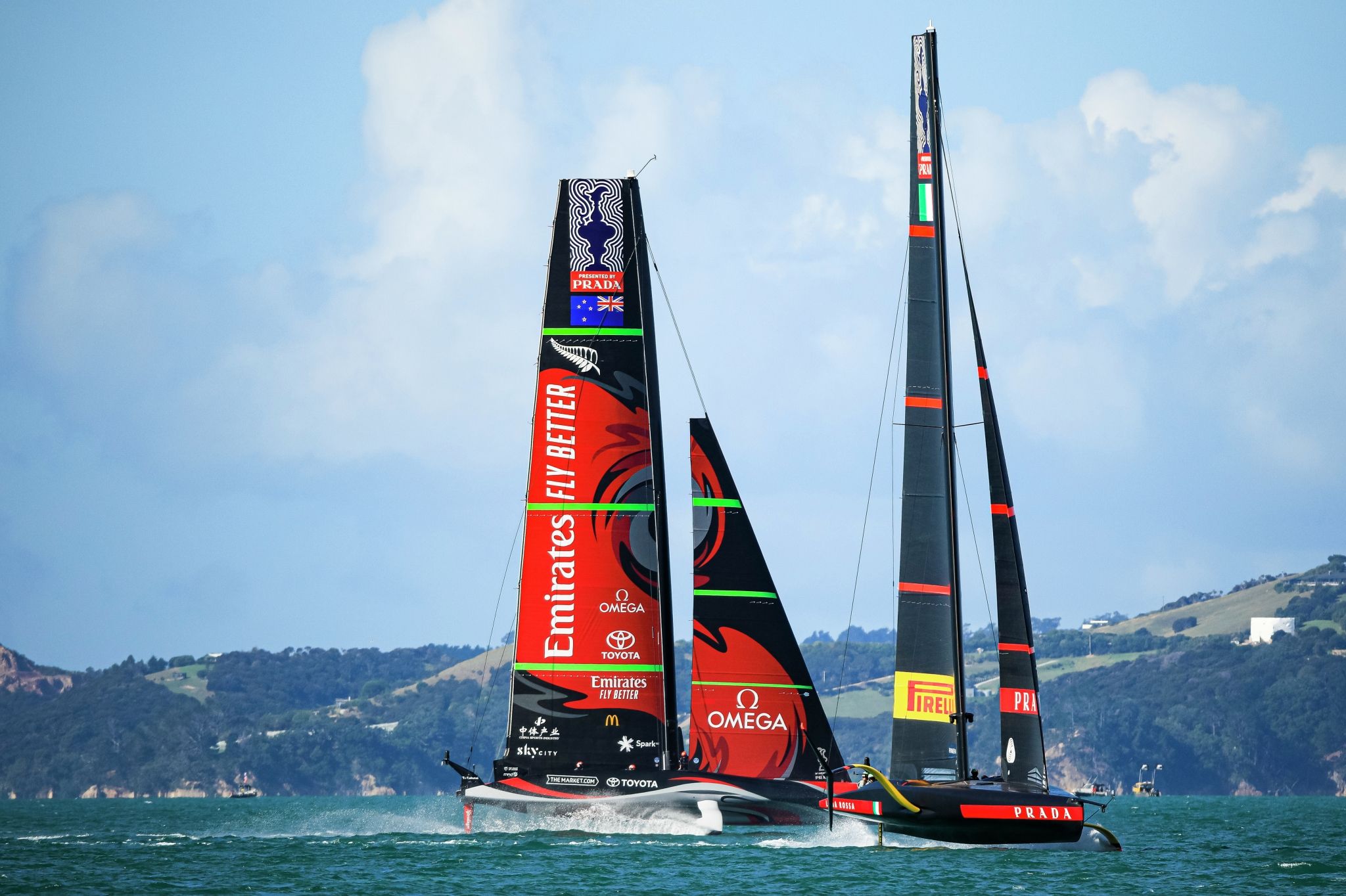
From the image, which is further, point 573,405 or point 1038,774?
point 573,405

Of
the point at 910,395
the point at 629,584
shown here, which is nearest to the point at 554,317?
the point at 629,584

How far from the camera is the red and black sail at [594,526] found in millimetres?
34562

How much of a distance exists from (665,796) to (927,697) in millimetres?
5938

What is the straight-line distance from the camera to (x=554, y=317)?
115 ft

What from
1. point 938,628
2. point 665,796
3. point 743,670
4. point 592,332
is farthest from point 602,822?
point 592,332

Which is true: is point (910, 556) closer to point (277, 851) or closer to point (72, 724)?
point (277, 851)

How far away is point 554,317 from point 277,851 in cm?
1260

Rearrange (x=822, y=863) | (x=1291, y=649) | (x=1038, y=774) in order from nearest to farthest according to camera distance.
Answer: (x=1038, y=774) → (x=822, y=863) → (x=1291, y=649)

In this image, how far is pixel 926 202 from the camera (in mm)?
31359

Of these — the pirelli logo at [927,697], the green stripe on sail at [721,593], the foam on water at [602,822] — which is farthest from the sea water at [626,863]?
the green stripe on sail at [721,593]

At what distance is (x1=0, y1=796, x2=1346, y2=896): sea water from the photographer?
2867cm

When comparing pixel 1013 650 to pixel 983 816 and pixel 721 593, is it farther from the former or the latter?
pixel 721 593

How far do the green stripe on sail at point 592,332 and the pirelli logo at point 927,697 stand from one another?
898 centimetres

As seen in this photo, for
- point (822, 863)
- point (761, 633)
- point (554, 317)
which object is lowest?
point (822, 863)
